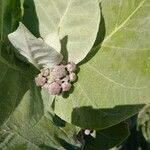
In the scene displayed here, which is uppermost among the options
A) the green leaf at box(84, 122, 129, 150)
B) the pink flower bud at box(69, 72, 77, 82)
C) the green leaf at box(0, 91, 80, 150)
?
the pink flower bud at box(69, 72, 77, 82)

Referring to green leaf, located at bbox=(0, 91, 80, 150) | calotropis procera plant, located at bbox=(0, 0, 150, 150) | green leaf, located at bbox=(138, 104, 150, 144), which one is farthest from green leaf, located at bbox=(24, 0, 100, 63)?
green leaf, located at bbox=(138, 104, 150, 144)

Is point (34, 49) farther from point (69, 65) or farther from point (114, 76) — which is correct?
point (114, 76)

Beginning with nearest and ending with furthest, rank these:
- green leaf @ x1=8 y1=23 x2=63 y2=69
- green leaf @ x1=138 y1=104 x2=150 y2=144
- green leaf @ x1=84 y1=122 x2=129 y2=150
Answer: green leaf @ x1=8 y1=23 x2=63 y2=69 < green leaf @ x1=84 y1=122 x2=129 y2=150 < green leaf @ x1=138 y1=104 x2=150 y2=144

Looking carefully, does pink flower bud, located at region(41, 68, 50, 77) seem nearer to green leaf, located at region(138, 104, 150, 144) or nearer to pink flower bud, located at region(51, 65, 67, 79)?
pink flower bud, located at region(51, 65, 67, 79)

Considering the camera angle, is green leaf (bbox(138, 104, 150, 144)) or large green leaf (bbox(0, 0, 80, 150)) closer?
large green leaf (bbox(0, 0, 80, 150))

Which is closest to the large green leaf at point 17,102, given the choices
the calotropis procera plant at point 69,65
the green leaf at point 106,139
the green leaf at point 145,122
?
the calotropis procera plant at point 69,65

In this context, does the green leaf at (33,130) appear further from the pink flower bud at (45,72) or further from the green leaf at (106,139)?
the green leaf at (106,139)

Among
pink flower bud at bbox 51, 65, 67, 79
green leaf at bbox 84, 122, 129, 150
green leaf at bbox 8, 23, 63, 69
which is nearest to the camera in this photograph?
green leaf at bbox 8, 23, 63, 69

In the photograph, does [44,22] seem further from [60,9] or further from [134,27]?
[134,27]

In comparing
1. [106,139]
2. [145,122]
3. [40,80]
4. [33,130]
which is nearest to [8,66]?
[40,80]

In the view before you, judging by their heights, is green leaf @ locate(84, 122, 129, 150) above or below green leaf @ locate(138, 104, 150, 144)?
above
